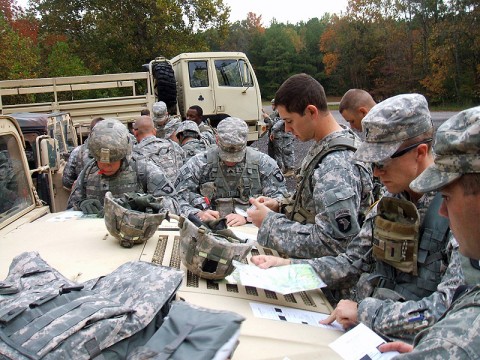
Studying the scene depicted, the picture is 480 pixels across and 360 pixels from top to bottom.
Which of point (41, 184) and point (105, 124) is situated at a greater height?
point (105, 124)

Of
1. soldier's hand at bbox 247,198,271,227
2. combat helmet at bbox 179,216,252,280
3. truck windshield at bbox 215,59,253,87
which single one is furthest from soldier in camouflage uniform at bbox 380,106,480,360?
truck windshield at bbox 215,59,253,87

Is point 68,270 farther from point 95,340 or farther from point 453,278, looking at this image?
point 453,278

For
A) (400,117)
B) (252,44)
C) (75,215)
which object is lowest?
(75,215)

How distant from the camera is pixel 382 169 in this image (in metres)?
2.20

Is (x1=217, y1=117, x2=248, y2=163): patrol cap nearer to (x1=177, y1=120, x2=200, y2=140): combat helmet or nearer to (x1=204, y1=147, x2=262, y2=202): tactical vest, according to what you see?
(x1=204, y1=147, x2=262, y2=202): tactical vest

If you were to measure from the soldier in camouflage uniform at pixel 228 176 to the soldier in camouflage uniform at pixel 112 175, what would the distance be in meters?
0.36

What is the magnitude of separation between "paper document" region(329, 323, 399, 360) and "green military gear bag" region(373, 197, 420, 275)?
1.04ft

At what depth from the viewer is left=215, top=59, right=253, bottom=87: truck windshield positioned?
11.6 meters

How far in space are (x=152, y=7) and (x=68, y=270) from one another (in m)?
21.4

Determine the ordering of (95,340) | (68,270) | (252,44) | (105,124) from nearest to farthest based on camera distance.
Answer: (95,340)
(68,270)
(105,124)
(252,44)

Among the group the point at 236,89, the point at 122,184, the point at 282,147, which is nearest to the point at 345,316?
the point at 122,184

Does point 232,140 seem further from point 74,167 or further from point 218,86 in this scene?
point 218,86

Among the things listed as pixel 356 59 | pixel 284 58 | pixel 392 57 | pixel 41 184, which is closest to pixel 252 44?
pixel 284 58

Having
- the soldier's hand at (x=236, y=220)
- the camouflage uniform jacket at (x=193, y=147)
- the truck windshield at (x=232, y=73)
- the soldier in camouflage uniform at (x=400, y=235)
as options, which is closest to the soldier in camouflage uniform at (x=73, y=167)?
the camouflage uniform jacket at (x=193, y=147)
